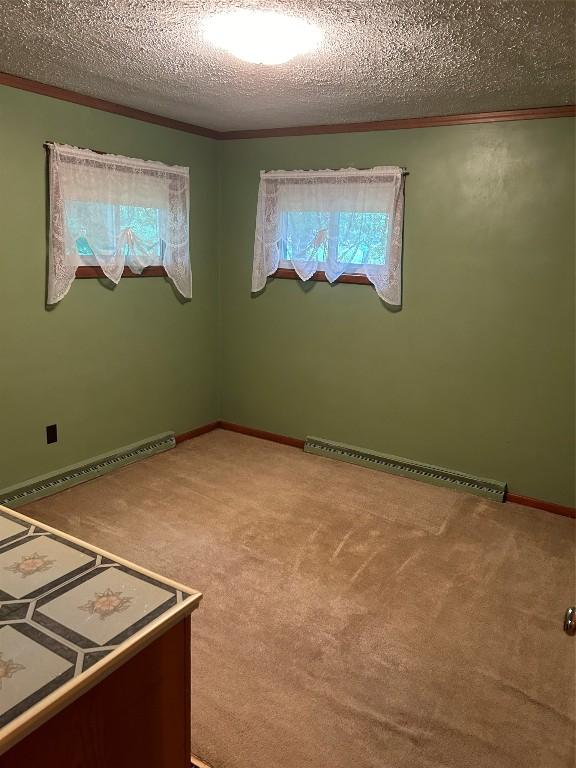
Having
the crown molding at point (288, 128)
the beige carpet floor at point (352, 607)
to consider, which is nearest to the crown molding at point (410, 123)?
the crown molding at point (288, 128)

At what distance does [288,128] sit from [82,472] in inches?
105

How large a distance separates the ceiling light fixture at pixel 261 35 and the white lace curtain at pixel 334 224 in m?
1.51

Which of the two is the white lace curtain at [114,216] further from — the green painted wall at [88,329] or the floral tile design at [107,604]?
the floral tile design at [107,604]

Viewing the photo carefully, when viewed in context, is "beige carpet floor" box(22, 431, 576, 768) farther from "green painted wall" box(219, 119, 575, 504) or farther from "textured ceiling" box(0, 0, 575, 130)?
"textured ceiling" box(0, 0, 575, 130)

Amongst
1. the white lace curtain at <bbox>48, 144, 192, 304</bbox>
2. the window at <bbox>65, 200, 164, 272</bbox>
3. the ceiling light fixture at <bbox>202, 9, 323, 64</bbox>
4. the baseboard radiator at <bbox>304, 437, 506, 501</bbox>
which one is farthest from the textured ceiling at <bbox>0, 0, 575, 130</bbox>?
the baseboard radiator at <bbox>304, 437, 506, 501</bbox>

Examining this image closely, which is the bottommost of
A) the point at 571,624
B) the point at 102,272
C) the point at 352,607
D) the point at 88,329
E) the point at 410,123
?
the point at 352,607

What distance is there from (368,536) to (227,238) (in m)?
2.53

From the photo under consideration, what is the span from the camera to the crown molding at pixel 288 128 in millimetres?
3266

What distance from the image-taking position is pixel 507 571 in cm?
299

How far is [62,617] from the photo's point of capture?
3.85 ft

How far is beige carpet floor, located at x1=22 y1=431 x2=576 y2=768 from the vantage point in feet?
6.50

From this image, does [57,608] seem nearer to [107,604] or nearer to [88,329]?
[107,604]

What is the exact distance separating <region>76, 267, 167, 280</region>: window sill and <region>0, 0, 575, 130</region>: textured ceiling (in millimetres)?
982

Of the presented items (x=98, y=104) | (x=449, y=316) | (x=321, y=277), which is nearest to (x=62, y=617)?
(x=449, y=316)
